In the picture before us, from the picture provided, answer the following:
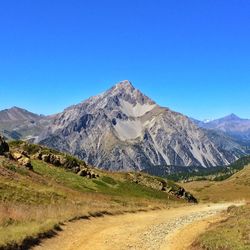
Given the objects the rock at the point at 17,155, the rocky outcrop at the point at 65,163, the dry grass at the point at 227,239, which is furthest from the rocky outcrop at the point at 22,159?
the dry grass at the point at 227,239

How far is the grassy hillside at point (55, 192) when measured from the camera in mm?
28484

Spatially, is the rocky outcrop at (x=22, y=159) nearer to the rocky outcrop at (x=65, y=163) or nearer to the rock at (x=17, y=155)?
the rock at (x=17, y=155)

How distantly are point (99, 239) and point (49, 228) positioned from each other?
326 centimetres

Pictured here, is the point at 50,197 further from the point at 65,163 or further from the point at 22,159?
the point at 65,163

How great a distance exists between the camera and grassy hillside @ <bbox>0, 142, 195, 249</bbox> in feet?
93.5

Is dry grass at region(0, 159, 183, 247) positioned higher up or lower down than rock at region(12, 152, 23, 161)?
lower down

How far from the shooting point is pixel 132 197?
75812mm

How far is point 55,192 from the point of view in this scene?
52.4m

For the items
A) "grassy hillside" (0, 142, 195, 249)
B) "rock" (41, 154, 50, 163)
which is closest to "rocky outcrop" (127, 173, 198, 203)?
"grassy hillside" (0, 142, 195, 249)

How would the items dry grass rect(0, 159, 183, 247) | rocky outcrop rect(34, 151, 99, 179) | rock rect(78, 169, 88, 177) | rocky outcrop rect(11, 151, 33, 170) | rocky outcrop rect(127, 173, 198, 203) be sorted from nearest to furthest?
1. dry grass rect(0, 159, 183, 247)
2. rocky outcrop rect(11, 151, 33, 170)
3. rock rect(78, 169, 88, 177)
4. rocky outcrop rect(34, 151, 99, 179)
5. rocky outcrop rect(127, 173, 198, 203)

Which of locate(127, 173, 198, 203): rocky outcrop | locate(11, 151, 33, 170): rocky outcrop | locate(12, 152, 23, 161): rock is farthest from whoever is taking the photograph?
locate(127, 173, 198, 203): rocky outcrop

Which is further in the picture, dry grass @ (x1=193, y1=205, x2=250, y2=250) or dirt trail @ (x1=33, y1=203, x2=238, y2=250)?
dirt trail @ (x1=33, y1=203, x2=238, y2=250)

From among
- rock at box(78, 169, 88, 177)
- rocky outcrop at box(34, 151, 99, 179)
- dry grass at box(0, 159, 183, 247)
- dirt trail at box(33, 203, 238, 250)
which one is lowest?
dirt trail at box(33, 203, 238, 250)

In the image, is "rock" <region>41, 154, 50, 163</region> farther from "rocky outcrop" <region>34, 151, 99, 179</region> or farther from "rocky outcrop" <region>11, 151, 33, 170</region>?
"rocky outcrop" <region>11, 151, 33, 170</region>
